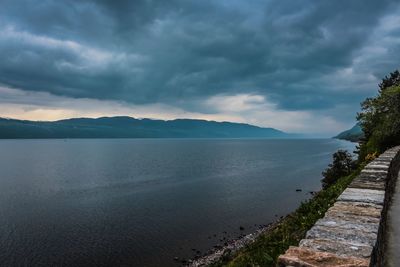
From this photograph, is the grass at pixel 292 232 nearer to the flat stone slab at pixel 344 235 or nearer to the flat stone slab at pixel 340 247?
the flat stone slab at pixel 344 235

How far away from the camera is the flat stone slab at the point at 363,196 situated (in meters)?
6.96

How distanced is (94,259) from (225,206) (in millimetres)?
24400

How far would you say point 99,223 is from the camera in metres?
40.2

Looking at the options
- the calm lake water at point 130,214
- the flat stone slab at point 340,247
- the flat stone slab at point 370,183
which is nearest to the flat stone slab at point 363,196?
the flat stone slab at point 370,183

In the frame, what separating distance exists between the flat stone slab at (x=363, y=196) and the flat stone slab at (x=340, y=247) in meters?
2.94

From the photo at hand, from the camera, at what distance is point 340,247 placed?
433 cm

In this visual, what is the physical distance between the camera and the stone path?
5992mm

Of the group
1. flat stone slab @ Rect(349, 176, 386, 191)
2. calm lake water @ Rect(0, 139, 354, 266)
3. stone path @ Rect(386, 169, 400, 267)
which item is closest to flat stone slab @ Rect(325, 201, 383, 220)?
stone path @ Rect(386, 169, 400, 267)

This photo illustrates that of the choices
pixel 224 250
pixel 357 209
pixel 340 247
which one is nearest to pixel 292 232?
pixel 357 209

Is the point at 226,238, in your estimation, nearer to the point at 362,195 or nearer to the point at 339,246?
the point at 362,195

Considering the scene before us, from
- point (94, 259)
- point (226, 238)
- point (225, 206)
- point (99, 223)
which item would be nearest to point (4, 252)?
point (94, 259)

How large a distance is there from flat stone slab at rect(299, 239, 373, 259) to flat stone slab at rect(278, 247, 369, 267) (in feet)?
0.56

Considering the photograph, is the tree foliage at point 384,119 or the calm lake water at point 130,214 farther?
the calm lake water at point 130,214

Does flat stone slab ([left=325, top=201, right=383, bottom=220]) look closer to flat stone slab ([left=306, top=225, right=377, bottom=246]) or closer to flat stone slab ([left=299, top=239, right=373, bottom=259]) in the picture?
flat stone slab ([left=306, top=225, right=377, bottom=246])
